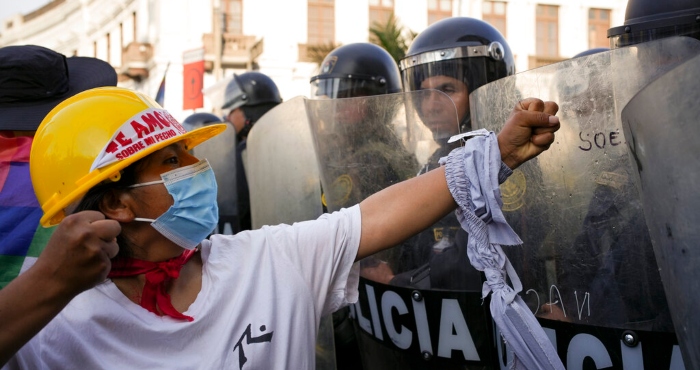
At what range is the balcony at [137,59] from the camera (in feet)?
81.1

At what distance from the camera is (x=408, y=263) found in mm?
2463

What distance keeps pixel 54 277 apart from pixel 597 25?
89.1 feet

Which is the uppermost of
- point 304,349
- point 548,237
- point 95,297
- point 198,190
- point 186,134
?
point 186,134

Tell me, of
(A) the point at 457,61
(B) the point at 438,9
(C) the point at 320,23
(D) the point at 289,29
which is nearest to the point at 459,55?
(A) the point at 457,61

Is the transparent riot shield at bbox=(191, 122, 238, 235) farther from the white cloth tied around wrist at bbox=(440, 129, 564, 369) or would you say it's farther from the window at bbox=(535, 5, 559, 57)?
the window at bbox=(535, 5, 559, 57)

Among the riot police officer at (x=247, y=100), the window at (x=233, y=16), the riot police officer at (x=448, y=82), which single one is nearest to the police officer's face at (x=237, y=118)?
the riot police officer at (x=247, y=100)

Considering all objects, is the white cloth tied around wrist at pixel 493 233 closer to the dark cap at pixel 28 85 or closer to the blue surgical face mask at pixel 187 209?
the blue surgical face mask at pixel 187 209

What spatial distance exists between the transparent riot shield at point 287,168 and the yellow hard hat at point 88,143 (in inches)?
53.2

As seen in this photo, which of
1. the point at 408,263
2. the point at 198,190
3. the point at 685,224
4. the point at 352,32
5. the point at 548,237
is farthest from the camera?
the point at 352,32

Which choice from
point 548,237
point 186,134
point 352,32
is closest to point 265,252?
point 186,134

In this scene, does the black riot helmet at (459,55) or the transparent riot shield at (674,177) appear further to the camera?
the black riot helmet at (459,55)

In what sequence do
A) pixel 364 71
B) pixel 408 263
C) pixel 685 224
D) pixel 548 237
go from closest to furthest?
pixel 685 224
pixel 548 237
pixel 408 263
pixel 364 71

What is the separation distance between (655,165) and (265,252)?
0.94 metres

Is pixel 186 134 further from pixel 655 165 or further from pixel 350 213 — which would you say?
pixel 655 165
